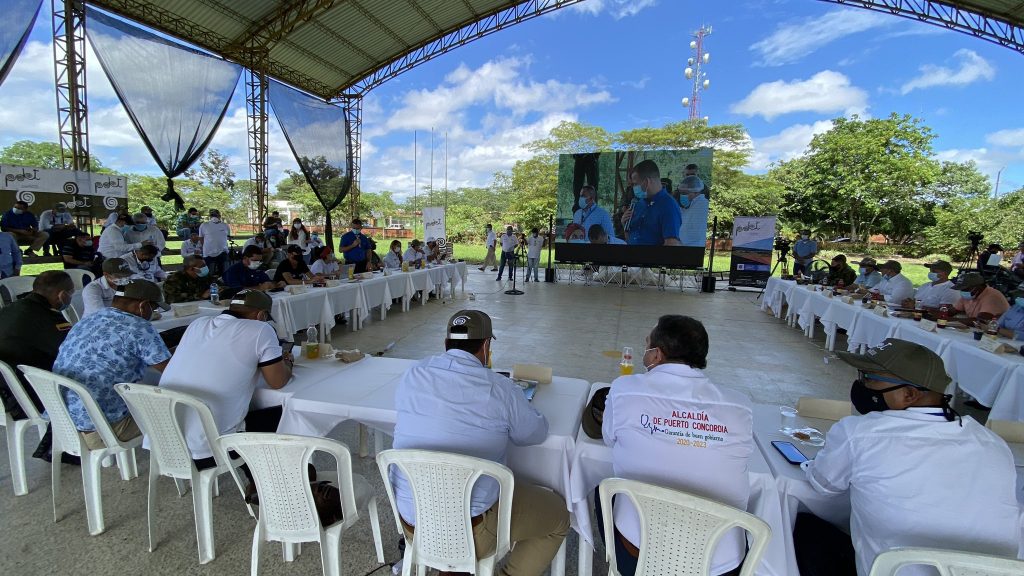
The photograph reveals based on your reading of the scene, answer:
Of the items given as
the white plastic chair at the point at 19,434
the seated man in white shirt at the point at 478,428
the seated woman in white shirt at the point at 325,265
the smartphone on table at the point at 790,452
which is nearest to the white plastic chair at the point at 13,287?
the seated woman in white shirt at the point at 325,265

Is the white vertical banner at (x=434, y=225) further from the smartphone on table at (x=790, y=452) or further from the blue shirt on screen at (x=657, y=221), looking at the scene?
the smartphone on table at (x=790, y=452)

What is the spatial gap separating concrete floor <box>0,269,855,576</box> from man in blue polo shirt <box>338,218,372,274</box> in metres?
1.15

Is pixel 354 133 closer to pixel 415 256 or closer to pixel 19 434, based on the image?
pixel 415 256

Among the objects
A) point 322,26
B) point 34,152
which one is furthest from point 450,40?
point 34,152

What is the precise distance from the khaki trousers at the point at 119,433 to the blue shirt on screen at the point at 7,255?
6163mm

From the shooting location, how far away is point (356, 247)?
24.4ft

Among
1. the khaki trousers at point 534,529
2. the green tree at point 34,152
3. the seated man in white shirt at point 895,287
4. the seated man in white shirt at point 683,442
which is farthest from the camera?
the green tree at point 34,152

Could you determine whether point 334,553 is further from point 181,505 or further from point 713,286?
point 713,286

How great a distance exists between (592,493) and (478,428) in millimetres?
634

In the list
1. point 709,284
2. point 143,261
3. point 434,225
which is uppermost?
point 434,225

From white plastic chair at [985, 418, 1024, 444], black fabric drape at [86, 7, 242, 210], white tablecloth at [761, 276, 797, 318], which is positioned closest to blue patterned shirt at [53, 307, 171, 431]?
white plastic chair at [985, 418, 1024, 444]

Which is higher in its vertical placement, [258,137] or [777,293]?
[258,137]

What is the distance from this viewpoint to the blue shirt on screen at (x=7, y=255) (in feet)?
19.4

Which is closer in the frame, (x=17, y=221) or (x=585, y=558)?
(x=585, y=558)
